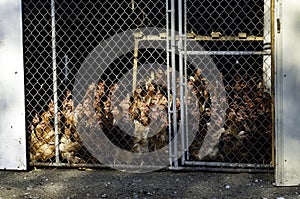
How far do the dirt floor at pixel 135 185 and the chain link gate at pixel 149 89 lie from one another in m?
0.15

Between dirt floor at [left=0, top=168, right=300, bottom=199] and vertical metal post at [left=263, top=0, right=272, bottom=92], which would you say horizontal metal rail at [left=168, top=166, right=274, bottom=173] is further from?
vertical metal post at [left=263, top=0, right=272, bottom=92]

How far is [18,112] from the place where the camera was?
18.9 feet

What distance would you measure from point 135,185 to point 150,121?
39.5 inches

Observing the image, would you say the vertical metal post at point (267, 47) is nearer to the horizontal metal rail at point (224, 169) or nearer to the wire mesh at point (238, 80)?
the wire mesh at point (238, 80)

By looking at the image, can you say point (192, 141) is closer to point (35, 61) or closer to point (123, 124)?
point (123, 124)

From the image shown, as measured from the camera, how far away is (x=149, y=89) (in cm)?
645

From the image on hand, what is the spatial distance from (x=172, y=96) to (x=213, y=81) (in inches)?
33.5

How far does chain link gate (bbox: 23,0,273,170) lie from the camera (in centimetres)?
595

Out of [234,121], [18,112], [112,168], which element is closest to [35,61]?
[18,112]

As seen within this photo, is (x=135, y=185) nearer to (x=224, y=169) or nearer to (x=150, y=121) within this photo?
(x=224, y=169)

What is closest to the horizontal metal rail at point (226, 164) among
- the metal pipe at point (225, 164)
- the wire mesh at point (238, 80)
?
the metal pipe at point (225, 164)

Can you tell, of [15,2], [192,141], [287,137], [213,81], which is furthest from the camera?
[213,81]

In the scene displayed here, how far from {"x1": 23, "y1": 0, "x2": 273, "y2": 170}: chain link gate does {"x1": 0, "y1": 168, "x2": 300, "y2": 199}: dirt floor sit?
0.48ft

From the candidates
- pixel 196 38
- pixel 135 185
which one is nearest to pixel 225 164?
pixel 135 185
